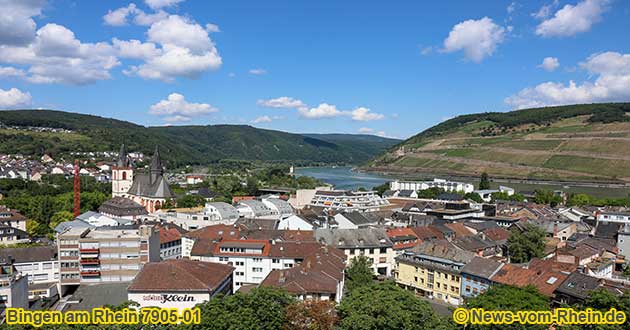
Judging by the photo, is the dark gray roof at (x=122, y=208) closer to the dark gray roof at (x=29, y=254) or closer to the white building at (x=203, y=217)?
the white building at (x=203, y=217)

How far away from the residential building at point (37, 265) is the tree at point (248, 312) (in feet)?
68.9

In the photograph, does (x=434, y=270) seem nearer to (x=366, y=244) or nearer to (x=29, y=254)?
(x=366, y=244)

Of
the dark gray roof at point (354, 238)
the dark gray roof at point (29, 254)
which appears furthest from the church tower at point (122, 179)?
the dark gray roof at point (354, 238)

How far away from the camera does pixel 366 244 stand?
44156mm

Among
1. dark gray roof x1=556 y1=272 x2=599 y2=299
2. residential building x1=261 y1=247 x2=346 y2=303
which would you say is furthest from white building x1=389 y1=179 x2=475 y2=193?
dark gray roof x1=556 y1=272 x2=599 y2=299

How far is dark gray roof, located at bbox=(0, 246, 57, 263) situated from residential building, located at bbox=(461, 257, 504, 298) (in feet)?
104

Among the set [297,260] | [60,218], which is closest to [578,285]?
[297,260]

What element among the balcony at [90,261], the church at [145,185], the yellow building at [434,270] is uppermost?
the church at [145,185]

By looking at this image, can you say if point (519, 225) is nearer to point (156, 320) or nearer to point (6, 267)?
point (156, 320)

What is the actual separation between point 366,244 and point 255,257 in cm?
1053

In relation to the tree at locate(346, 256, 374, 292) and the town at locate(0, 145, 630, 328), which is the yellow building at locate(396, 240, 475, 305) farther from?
the tree at locate(346, 256, 374, 292)

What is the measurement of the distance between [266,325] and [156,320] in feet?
16.7

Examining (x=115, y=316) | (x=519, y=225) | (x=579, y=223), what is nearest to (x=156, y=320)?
(x=115, y=316)

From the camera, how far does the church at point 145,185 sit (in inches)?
2972
